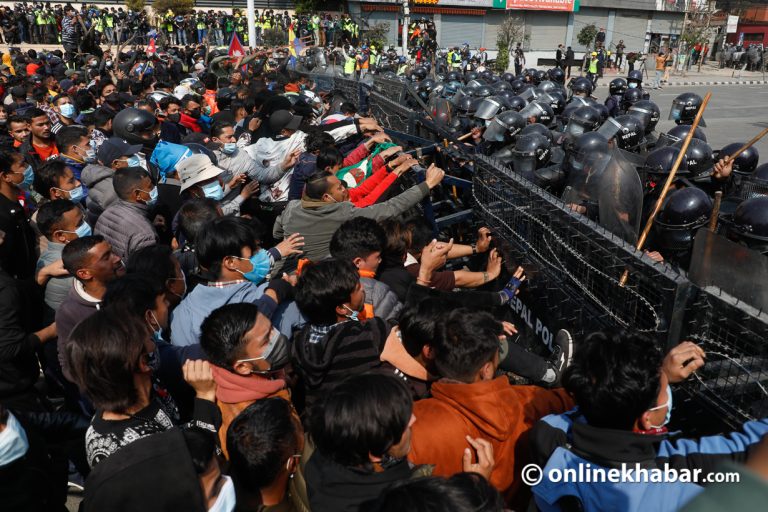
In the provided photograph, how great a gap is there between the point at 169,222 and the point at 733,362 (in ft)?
13.5

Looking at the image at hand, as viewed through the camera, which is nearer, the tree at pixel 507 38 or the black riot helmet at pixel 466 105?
the black riot helmet at pixel 466 105

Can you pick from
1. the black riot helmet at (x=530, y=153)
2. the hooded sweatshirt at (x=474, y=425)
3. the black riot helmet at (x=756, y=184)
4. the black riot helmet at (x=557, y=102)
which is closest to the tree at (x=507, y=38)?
the black riot helmet at (x=557, y=102)

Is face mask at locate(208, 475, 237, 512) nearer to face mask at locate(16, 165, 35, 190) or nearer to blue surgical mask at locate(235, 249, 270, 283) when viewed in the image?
blue surgical mask at locate(235, 249, 270, 283)

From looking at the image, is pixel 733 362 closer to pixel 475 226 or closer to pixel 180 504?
pixel 180 504

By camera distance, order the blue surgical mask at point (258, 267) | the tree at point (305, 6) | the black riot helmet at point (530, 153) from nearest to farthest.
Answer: the blue surgical mask at point (258, 267) < the black riot helmet at point (530, 153) < the tree at point (305, 6)

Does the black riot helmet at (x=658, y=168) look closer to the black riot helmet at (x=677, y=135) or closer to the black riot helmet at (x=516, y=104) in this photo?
the black riot helmet at (x=677, y=135)

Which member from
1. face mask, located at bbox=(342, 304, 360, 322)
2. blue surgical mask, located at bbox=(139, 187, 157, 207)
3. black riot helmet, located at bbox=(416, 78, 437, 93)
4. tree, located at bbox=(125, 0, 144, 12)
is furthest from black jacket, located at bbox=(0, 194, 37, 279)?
tree, located at bbox=(125, 0, 144, 12)

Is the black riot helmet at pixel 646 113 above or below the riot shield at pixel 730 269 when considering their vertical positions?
below

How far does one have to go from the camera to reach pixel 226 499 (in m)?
1.89

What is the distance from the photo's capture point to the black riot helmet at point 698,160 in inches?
218

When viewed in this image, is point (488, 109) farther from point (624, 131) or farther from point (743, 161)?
point (743, 161)

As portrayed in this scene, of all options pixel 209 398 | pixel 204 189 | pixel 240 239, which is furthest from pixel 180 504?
pixel 204 189

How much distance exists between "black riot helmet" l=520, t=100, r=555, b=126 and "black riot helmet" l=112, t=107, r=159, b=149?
15.9 ft

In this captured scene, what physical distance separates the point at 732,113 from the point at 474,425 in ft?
72.8
